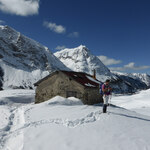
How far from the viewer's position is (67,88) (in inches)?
792

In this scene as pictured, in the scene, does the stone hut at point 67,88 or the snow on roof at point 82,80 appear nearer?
the stone hut at point 67,88

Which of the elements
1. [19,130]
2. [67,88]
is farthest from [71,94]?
[19,130]

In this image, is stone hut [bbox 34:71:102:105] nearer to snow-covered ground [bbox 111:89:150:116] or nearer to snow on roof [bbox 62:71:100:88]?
snow on roof [bbox 62:71:100:88]

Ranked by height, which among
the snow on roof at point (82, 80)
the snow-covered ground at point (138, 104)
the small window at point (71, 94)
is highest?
the snow on roof at point (82, 80)

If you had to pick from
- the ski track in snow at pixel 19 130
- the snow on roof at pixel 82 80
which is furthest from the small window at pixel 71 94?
the ski track in snow at pixel 19 130

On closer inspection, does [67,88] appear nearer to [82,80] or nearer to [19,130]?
[82,80]

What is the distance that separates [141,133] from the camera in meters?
7.85

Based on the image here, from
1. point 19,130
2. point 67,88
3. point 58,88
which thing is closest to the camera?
point 19,130

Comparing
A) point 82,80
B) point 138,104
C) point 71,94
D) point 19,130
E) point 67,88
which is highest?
point 82,80

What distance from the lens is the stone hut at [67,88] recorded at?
18.9 m

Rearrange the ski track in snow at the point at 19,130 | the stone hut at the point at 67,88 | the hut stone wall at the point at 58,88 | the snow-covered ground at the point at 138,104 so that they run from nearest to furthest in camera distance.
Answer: the ski track in snow at the point at 19,130 → the stone hut at the point at 67,88 → the hut stone wall at the point at 58,88 → the snow-covered ground at the point at 138,104

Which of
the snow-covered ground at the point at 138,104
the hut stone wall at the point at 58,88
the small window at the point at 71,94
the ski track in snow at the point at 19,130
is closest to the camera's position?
the ski track in snow at the point at 19,130

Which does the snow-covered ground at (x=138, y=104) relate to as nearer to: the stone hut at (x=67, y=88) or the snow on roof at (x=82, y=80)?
the snow on roof at (x=82, y=80)

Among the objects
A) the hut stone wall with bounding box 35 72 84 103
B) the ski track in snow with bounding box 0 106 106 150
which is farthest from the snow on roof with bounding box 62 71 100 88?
the ski track in snow with bounding box 0 106 106 150
